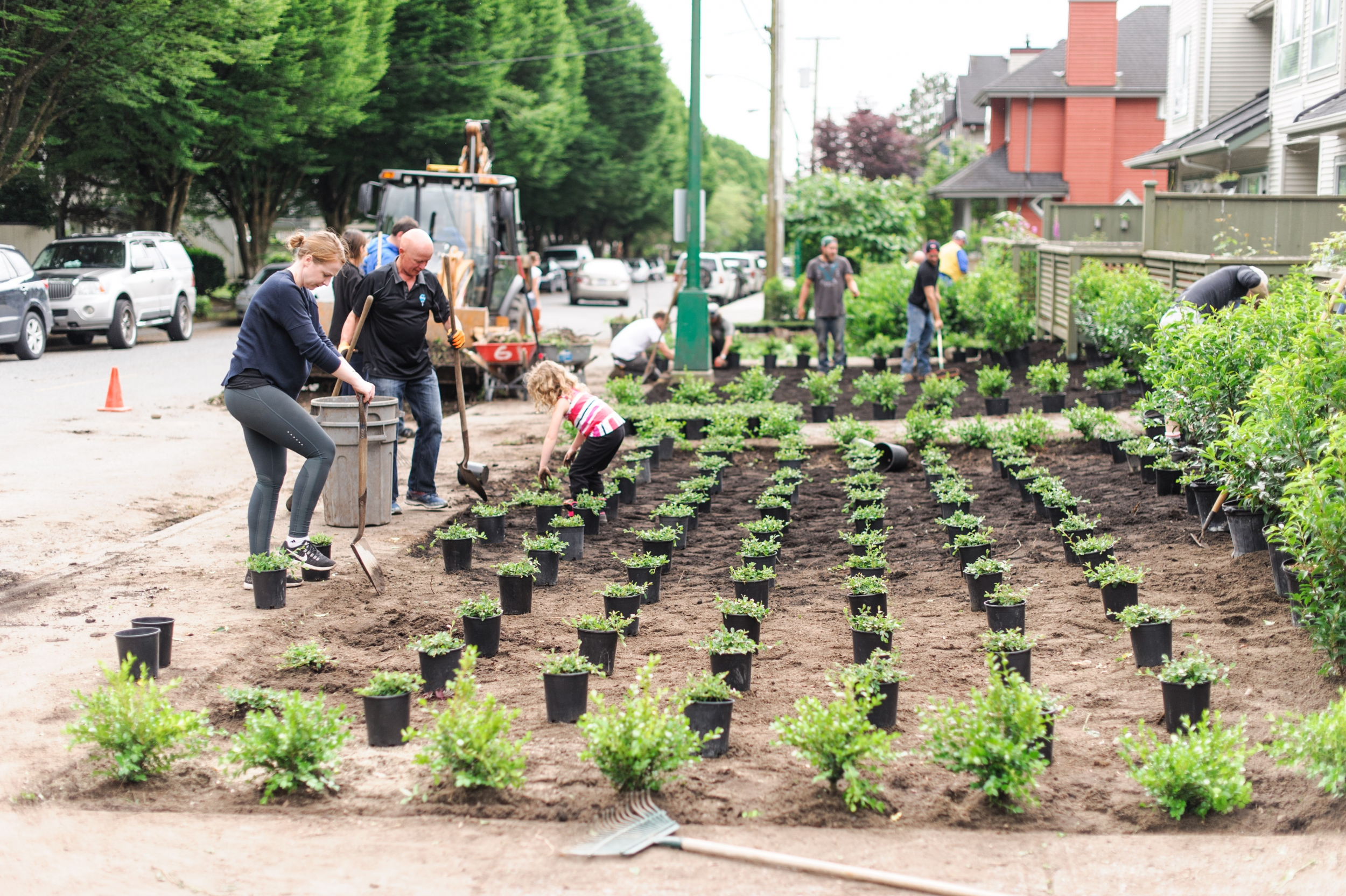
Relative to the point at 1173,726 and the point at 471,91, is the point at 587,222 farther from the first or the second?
the point at 1173,726

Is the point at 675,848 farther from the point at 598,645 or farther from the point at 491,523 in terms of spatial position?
the point at 491,523

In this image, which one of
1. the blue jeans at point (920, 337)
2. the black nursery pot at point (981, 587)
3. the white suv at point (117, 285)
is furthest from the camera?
the white suv at point (117, 285)

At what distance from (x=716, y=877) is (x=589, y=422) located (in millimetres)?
5030

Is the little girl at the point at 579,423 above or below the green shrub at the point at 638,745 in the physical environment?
above

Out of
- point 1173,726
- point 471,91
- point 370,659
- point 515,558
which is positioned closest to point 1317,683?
point 1173,726

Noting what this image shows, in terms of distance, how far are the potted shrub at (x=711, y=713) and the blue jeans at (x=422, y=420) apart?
166 inches

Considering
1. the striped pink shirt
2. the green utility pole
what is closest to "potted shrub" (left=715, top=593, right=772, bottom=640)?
the striped pink shirt

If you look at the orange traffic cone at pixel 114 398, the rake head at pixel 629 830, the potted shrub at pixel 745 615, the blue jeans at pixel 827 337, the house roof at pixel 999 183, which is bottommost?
the rake head at pixel 629 830

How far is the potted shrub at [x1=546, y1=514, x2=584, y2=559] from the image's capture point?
7.29 meters

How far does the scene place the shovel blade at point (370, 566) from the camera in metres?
6.36

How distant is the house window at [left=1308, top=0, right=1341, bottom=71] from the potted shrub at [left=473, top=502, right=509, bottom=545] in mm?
18944

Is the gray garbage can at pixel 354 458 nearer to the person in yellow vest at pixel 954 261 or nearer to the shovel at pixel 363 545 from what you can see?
the shovel at pixel 363 545

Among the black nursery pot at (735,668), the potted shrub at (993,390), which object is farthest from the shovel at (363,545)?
the potted shrub at (993,390)

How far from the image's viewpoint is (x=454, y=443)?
11.6 metres
